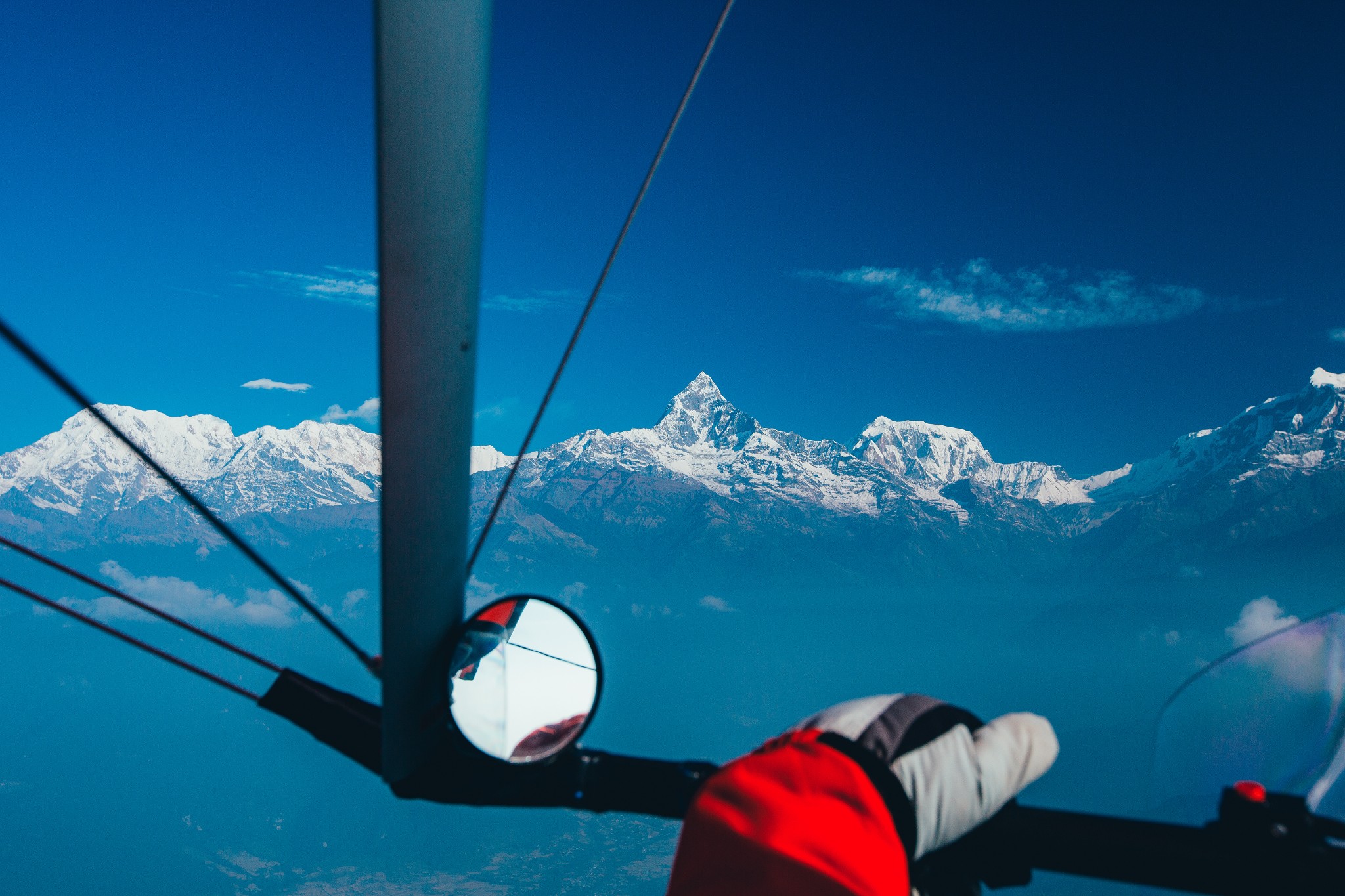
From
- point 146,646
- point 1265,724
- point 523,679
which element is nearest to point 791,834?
point 523,679

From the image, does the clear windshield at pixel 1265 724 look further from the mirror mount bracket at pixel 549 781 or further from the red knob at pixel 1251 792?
the mirror mount bracket at pixel 549 781

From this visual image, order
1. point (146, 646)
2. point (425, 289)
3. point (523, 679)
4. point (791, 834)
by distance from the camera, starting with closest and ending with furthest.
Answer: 1. point (791, 834)
2. point (425, 289)
3. point (146, 646)
4. point (523, 679)

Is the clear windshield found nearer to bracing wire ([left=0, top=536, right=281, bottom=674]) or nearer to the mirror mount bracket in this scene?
the mirror mount bracket

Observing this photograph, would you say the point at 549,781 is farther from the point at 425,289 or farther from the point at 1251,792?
the point at 1251,792

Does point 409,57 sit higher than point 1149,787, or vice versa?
point 409,57

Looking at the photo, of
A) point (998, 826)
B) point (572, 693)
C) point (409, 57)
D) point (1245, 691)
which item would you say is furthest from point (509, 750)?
point (1245, 691)

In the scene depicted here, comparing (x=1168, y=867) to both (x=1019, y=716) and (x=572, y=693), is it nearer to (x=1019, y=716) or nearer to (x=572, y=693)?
(x=1019, y=716)
